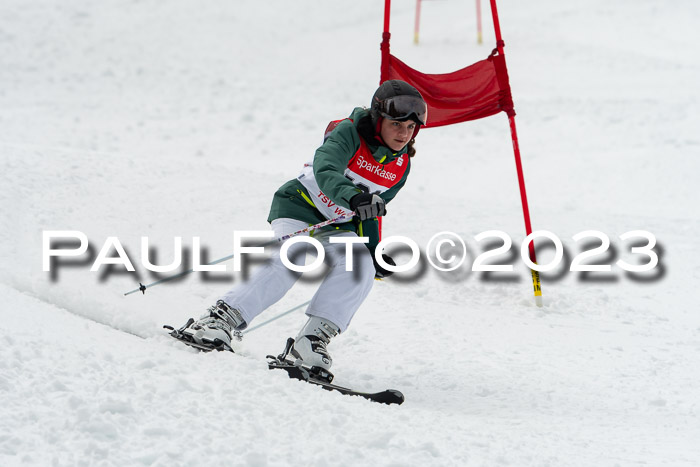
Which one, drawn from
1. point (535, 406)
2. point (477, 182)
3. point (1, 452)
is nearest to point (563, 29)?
point (477, 182)

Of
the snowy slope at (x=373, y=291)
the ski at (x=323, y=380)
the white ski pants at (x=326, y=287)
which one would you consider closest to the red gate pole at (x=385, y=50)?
the snowy slope at (x=373, y=291)

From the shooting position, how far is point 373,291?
5.46 meters

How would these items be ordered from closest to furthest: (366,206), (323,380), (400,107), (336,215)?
(366,206) < (323,380) < (400,107) < (336,215)

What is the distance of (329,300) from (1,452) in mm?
1688

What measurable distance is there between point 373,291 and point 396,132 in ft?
6.19

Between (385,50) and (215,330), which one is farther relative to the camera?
(385,50)

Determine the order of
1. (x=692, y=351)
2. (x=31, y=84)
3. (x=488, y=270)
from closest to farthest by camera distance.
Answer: (x=692, y=351), (x=488, y=270), (x=31, y=84)

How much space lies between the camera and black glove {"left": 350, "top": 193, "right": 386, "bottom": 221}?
3.35 metres

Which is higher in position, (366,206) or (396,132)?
(396,132)

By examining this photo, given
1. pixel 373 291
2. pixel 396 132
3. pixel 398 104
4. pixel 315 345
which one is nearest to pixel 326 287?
pixel 315 345

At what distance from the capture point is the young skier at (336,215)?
3.52m

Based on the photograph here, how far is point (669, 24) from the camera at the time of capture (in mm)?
18891

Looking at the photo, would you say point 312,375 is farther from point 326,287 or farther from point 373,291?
point 373,291

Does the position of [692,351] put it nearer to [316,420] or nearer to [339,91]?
[316,420]
